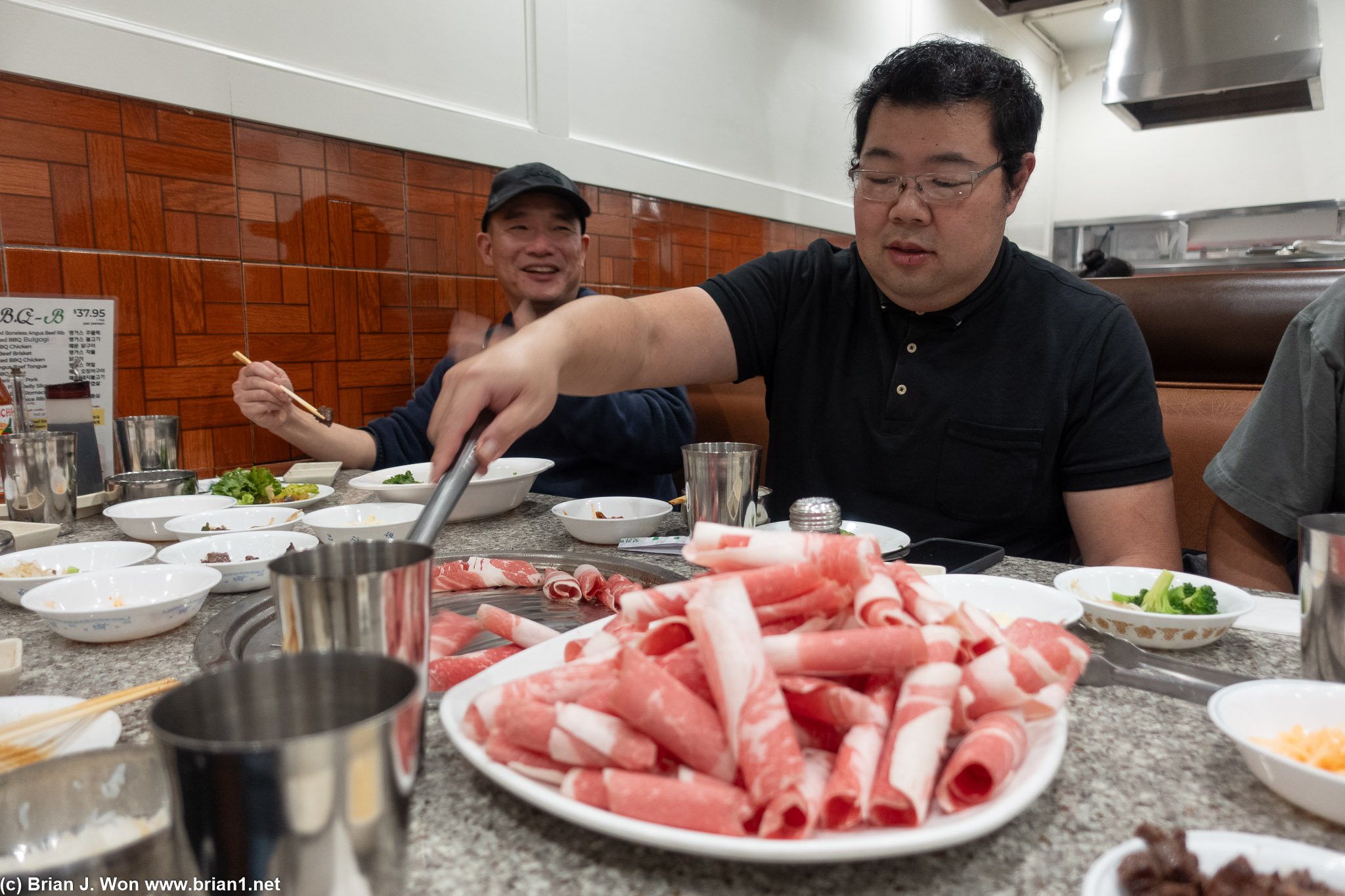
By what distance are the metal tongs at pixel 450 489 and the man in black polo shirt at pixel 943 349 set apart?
430 millimetres

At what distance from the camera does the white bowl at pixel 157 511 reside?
1514mm

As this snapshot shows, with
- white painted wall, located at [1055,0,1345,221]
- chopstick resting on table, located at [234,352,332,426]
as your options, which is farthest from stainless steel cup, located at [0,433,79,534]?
white painted wall, located at [1055,0,1345,221]

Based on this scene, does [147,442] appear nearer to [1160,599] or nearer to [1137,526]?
[1160,599]

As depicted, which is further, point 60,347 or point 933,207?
point 60,347

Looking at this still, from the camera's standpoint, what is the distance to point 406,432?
9.09 ft

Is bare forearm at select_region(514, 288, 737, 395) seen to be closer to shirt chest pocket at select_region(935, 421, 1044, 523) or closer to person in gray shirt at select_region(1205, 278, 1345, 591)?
shirt chest pocket at select_region(935, 421, 1044, 523)

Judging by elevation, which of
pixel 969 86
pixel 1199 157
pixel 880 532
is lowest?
pixel 880 532

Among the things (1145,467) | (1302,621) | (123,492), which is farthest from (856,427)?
(123,492)

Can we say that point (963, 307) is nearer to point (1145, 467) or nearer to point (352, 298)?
point (1145, 467)

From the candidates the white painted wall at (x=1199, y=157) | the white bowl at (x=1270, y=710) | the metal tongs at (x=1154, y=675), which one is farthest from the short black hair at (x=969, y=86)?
the white painted wall at (x=1199, y=157)

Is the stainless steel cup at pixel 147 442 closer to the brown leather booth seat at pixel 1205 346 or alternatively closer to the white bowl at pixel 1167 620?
the white bowl at pixel 1167 620

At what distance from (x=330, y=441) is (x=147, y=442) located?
0.51 m

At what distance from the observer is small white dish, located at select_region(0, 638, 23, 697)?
0.82 metres

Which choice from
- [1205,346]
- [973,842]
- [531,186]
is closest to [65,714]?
[973,842]
